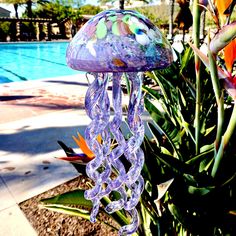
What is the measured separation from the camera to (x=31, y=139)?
323 cm

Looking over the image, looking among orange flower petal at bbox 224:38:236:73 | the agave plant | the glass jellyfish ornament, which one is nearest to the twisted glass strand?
the glass jellyfish ornament

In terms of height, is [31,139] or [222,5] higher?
[222,5]

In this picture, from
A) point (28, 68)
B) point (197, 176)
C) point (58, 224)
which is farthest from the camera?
point (28, 68)

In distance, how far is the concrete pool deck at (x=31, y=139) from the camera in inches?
80.0

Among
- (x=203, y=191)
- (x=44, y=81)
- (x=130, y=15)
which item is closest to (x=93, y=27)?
(x=130, y=15)

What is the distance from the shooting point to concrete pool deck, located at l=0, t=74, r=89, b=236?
2.03 m

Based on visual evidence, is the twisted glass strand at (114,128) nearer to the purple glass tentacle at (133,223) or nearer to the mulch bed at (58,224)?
the purple glass tentacle at (133,223)

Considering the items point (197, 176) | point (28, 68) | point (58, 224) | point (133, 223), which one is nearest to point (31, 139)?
point (58, 224)

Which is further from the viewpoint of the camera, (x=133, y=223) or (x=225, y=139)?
(x=133, y=223)

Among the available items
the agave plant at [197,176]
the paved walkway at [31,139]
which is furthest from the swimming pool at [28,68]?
the agave plant at [197,176]

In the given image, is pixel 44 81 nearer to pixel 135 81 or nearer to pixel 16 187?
pixel 16 187

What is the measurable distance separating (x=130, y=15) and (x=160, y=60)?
14 cm

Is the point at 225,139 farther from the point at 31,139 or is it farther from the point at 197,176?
the point at 31,139

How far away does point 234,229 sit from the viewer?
1.09m
